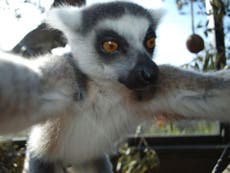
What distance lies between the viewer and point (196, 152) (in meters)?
4.44

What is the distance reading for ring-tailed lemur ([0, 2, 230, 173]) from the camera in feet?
6.73

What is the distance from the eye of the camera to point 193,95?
212 cm

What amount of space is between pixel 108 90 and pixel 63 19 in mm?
549

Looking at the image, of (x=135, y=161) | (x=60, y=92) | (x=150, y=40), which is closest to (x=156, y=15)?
(x=150, y=40)

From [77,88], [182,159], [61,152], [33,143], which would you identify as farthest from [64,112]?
[182,159]

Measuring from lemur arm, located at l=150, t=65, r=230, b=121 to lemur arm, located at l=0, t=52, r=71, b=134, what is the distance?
519mm

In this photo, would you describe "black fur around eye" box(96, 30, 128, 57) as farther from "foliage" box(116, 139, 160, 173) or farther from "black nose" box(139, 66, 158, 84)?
"foliage" box(116, 139, 160, 173)

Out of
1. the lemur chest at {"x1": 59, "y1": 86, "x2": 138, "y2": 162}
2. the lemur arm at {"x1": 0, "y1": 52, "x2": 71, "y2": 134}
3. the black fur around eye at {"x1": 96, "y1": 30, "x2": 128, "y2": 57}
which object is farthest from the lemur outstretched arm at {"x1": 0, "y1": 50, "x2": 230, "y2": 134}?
the black fur around eye at {"x1": 96, "y1": 30, "x2": 128, "y2": 57}

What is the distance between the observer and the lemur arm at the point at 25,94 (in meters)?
1.60

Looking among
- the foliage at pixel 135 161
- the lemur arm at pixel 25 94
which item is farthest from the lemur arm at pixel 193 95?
the foliage at pixel 135 161

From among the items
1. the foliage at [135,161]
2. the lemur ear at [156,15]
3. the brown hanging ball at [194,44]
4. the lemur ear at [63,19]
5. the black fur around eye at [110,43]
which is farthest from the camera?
the foliage at [135,161]

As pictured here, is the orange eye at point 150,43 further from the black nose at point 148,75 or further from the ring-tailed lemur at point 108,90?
the black nose at point 148,75

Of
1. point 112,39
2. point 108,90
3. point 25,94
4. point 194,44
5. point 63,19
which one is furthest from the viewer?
point 194,44

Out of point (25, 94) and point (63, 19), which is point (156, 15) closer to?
point (63, 19)
